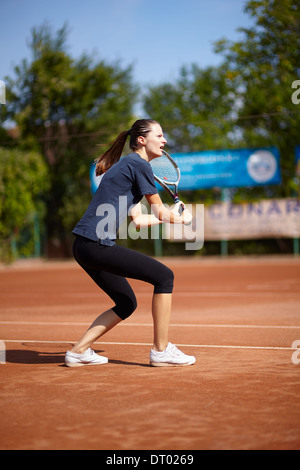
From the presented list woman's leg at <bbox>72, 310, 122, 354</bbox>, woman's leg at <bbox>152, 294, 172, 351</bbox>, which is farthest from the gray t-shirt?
woman's leg at <bbox>72, 310, 122, 354</bbox>

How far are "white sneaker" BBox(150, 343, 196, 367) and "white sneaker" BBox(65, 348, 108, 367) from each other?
0.48 metres

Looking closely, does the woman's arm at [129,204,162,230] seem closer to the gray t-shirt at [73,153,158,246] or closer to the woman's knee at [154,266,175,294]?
the gray t-shirt at [73,153,158,246]

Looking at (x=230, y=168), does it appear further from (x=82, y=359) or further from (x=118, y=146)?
(x=82, y=359)

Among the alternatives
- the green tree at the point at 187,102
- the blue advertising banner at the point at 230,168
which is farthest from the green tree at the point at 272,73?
the green tree at the point at 187,102

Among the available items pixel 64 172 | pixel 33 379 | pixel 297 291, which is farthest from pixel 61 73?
pixel 33 379

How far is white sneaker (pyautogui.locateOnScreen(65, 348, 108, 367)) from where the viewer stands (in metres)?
5.56

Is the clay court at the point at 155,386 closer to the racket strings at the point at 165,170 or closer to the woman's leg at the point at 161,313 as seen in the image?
the woman's leg at the point at 161,313

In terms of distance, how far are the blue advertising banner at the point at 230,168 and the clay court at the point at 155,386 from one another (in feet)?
57.2

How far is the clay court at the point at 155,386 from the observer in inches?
140

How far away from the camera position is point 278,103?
96.3 ft

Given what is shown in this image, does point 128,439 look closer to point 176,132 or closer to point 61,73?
point 61,73

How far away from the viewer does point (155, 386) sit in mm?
4801

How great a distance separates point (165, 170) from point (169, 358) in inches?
72.9
